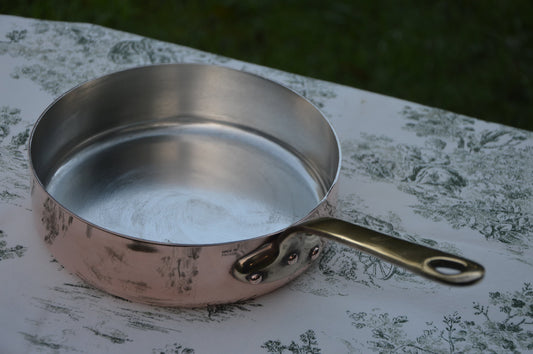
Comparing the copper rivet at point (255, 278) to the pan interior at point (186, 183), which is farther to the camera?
the pan interior at point (186, 183)

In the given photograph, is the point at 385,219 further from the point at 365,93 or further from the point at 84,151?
the point at 84,151

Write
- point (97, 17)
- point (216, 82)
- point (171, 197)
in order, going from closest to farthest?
point (171, 197)
point (216, 82)
point (97, 17)

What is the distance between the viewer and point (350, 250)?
738 millimetres

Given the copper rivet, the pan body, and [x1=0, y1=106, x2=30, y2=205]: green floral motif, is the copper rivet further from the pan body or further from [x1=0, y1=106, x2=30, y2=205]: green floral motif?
[x1=0, y1=106, x2=30, y2=205]: green floral motif

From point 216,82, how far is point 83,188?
0.24m

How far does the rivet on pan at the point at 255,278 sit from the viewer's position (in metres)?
0.60

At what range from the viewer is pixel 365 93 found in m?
1.00

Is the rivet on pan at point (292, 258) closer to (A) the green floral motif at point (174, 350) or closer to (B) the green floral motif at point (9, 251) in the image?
(A) the green floral motif at point (174, 350)

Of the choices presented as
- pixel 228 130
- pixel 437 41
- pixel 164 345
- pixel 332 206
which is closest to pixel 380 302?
pixel 332 206

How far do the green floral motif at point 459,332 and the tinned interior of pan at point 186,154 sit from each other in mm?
159

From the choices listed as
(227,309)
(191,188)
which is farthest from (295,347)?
(191,188)

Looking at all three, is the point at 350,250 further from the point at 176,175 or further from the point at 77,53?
the point at 77,53

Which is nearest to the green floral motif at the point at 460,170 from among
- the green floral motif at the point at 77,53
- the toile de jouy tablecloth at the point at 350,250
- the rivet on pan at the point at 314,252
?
the toile de jouy tablecloth at the point at 350,250

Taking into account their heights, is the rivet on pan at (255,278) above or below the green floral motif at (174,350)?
above
